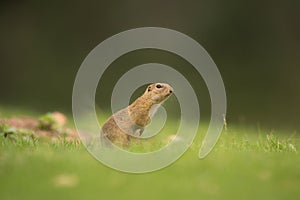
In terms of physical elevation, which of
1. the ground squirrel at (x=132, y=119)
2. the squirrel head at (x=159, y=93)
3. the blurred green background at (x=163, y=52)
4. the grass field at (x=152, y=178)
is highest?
the blurred green background at (x=163, y=52)

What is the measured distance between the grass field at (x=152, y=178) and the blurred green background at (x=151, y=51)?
14576 mm

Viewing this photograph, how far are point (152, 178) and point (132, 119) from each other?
2.30 m

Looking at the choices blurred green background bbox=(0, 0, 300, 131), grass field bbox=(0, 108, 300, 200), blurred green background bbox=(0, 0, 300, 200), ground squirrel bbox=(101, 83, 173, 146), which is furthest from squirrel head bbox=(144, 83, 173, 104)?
blurred green background bbox=(0, 0, 300, 131)

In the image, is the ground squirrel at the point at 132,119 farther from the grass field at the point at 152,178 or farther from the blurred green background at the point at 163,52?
the blurred green background at the point at 163,52

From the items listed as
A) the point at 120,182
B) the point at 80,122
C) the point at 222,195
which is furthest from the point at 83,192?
the point at 80,122

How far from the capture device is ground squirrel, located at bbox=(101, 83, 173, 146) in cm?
801

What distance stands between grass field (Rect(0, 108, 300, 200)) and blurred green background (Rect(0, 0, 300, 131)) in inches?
574

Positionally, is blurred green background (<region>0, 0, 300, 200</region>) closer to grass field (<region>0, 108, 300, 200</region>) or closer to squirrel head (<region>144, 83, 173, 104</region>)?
squirrel head (<region>144, 83, 173, 104</region>)

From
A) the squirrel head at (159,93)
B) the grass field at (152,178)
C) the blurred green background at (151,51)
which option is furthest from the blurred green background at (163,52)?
the grass field at (152,178)

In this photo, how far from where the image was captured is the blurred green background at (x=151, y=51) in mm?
22109

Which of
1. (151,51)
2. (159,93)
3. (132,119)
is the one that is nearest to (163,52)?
(151,51)

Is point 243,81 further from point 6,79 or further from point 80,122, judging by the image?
point 80,122

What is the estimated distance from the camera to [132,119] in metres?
8.23

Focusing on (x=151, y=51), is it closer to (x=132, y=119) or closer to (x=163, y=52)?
(x=163, y=52)
